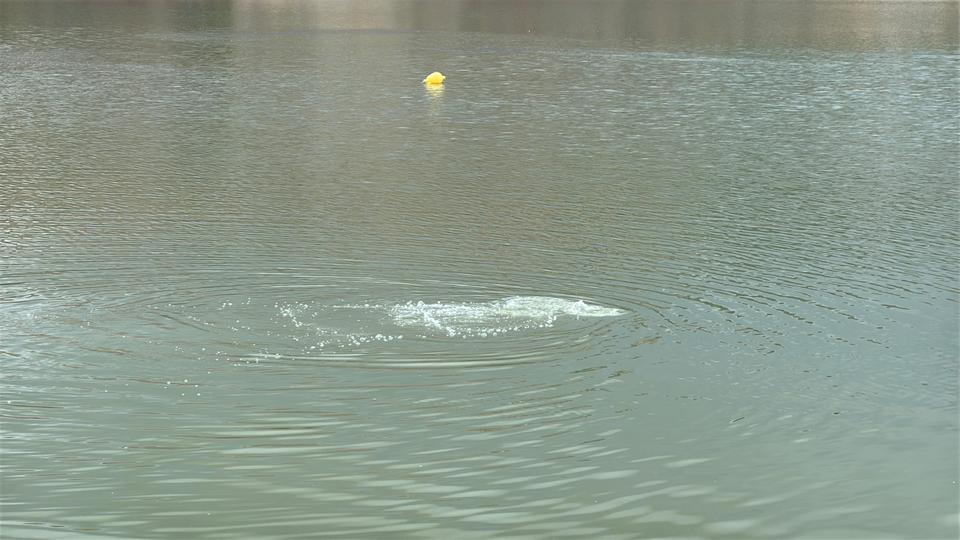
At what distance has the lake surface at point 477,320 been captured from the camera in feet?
27.8

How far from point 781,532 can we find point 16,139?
56.4ft

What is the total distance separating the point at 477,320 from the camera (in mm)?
11562

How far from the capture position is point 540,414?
9.66 metres

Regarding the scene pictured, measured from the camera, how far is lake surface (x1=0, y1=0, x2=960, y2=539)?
8.46 metres

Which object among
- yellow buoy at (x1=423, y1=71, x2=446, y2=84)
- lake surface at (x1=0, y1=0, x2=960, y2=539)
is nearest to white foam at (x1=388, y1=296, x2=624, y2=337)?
lake surface at (x1=0, y1=0, x2=960, y2=539)

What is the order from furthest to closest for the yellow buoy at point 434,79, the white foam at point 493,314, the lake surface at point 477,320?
1. the yellow buoy at point 434,79
2. the white foam at point 493,314
3. the lake surface at point 477,320

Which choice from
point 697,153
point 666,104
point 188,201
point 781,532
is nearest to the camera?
point 781,532

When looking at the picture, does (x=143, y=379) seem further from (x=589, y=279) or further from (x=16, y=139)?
(x=16, y=139)

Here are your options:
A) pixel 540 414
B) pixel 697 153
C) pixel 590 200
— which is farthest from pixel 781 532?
pixel 697 153

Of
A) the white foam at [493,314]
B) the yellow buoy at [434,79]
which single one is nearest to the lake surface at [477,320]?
the white foam at [493,314]

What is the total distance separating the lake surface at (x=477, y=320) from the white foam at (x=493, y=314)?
0.04 meters

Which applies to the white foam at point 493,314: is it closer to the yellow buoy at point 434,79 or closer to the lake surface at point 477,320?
the lake surface at point 477,320

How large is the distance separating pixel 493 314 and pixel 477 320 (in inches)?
9.9

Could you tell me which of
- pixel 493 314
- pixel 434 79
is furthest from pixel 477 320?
pixel 434 79
